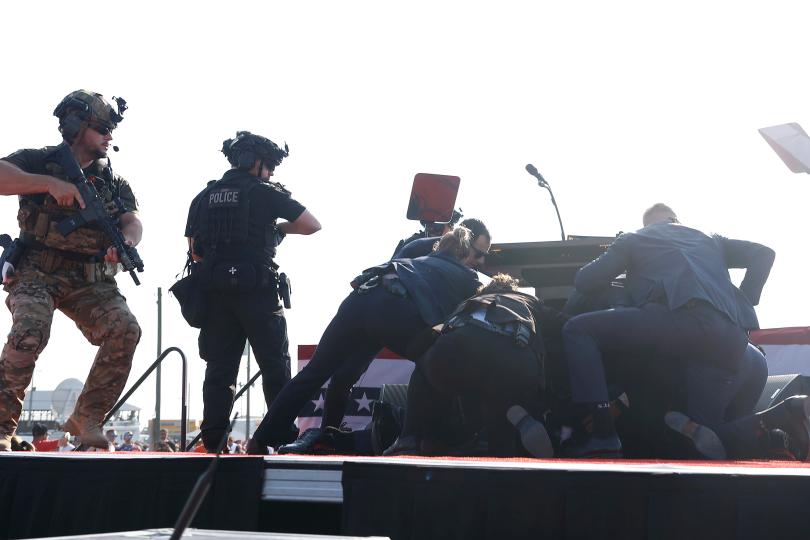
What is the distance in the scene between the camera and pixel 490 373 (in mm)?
4633

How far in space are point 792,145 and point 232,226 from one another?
403 cm

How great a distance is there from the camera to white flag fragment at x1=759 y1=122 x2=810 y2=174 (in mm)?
7309

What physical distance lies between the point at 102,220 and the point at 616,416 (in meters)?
2.88

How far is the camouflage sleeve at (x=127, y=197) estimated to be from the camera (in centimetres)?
596

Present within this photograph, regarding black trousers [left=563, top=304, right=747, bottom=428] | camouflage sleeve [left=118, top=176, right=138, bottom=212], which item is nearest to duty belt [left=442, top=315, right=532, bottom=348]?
black trousers [left=563, top=304, right=747, bottom=428]

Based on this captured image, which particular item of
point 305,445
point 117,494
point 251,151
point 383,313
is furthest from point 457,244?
point 117,494

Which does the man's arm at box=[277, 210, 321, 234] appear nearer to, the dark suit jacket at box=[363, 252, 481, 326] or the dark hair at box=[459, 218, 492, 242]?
the dark suit jacket at box=[363, 252, 481, 326]

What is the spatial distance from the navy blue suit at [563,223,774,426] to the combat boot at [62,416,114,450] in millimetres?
2605

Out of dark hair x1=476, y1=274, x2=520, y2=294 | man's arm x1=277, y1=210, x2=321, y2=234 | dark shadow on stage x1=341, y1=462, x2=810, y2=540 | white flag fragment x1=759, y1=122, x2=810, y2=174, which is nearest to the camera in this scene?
dark shadow on stage x1=341, y1=462, x2=810, y2=540

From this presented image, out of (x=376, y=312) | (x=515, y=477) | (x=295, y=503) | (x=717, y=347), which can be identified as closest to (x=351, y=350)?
(x=376, y=312)

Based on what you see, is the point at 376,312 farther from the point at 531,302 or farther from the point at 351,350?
the point at 531,302

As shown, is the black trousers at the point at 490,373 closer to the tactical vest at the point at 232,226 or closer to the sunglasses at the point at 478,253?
the sunglasses at the point at 478,253

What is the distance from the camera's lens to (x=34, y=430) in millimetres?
12477

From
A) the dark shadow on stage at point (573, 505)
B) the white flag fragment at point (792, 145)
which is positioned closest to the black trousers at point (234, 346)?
the dark shadow on stage at point (573, 505)
